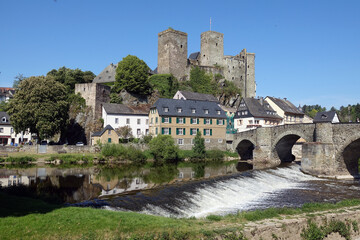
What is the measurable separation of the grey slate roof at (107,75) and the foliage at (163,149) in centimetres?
2698

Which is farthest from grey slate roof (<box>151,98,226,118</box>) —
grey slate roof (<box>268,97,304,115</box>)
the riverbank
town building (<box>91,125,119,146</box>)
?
the riverbank

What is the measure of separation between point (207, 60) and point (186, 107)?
26.7 metres

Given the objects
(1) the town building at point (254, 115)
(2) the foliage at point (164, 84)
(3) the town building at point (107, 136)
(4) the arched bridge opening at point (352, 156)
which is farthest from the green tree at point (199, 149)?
(4) the arched bridge opening at point (352, 156)

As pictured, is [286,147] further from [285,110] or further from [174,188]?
[174,188]

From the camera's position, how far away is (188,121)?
153 ft

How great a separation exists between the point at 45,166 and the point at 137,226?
27355mm

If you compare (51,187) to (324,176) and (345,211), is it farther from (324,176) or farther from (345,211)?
(324,176)

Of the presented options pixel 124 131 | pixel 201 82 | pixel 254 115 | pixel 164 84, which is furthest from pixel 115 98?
pixel 254 115

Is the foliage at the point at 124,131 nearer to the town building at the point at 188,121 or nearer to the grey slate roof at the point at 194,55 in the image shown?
the town building at the point at 188,121

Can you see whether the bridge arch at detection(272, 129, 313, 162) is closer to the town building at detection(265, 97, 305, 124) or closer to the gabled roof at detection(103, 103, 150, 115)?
the town building at detection(265, 97, 305, 124)

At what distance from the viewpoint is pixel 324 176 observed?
102 ft

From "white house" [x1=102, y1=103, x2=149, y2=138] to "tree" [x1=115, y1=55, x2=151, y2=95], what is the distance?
5077 mm

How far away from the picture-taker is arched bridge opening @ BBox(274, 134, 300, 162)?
40750 mm

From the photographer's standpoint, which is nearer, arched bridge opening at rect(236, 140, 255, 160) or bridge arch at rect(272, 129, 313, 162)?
bridge arch at rect(272, 129, 313, 162)
